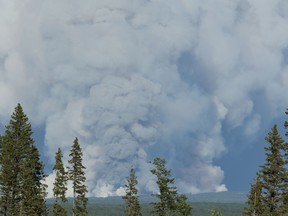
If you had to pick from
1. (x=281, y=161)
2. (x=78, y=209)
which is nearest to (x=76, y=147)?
(x=78, y=209)

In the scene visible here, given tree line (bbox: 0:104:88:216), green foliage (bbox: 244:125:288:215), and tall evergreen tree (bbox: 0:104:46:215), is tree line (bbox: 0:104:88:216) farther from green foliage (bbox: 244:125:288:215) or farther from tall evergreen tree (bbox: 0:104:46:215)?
green foliage (bbox: 244:125:288:215)

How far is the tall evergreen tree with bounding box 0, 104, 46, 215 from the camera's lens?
50.1 m

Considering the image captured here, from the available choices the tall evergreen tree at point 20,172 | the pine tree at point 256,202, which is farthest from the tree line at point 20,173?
the pine tree at point 256,202

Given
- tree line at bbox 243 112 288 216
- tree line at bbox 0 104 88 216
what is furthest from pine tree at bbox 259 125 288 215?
tree line at bbox 0 104 88 216

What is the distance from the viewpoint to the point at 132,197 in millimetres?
72312

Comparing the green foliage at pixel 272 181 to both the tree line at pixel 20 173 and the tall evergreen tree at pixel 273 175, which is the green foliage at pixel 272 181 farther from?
the tree line at pixel 20 173

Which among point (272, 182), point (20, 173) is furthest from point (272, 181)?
point (20, 173)

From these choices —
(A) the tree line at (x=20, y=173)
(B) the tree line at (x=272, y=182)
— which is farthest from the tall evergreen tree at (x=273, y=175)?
(A) the tree line at (x=20, y=173)

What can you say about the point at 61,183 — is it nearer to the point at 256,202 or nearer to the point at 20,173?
the point at 20,173

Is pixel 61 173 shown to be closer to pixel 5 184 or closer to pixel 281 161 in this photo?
pixel 5 184

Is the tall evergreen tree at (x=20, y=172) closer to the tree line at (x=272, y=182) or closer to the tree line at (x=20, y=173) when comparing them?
the tree line at (x=20, y=173)

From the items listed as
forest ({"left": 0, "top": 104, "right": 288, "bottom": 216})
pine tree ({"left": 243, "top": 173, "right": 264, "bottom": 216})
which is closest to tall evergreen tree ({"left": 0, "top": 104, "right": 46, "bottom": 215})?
forest ({"left": 0, "top": 104, "right": 288, "bottom": 216})

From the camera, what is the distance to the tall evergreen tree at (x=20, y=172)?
164ft

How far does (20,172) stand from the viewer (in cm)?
5100
